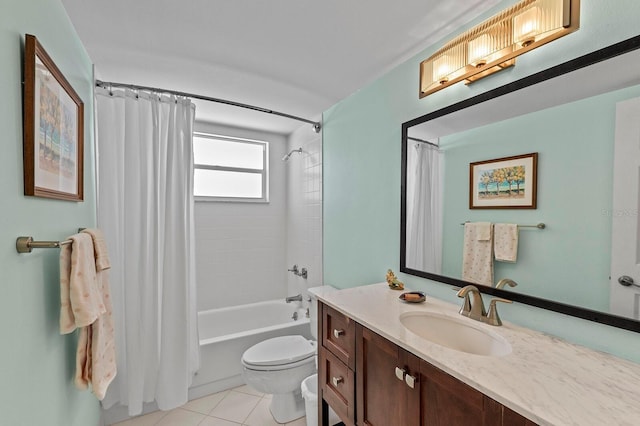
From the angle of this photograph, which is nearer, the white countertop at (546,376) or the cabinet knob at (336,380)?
the white countertop at (546,376)

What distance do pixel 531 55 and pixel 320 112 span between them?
5.70ft

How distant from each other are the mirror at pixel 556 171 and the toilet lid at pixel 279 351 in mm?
1199

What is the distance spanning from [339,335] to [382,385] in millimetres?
310

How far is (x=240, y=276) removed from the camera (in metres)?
3.08

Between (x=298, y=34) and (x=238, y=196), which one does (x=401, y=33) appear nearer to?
(x=298, y=34)

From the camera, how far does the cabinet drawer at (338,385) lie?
126 cm

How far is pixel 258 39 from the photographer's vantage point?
4.80 ft

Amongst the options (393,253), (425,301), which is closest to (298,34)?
(393,253)

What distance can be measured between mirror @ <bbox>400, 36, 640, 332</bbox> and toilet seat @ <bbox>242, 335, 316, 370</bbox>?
3.86 feet

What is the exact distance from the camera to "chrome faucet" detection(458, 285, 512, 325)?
42.8 inches

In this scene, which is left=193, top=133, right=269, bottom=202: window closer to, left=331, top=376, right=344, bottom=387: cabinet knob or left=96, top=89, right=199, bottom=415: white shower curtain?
left=96, top=89, right=199, bottom=415: white shower curtain

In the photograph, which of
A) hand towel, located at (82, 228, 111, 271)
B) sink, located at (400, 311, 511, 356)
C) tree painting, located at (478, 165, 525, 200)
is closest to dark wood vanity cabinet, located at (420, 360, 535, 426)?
sink, located at (400, 311, 511, 356)

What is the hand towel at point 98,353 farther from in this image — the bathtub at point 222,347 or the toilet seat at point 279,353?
the bathtub at point 222,347

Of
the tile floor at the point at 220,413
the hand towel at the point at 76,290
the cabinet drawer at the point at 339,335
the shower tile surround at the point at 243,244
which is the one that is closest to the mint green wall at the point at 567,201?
the cabinet drawer at the point at 339,335
